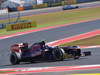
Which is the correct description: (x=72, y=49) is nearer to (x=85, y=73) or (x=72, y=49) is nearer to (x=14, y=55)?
(x=14, y=55)

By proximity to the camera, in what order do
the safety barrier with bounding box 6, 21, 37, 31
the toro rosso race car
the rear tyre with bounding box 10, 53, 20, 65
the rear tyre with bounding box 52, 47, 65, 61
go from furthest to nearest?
the safety barrier with bounding box 6, 21, 37, 31
the rear tyre with bounding box 10, 53, 20, 65
the toro rosso race car
the rear tyre with bounding box 52, 47, 65, 61

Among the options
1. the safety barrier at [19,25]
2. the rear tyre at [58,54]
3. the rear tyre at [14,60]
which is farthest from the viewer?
the safety barrier at [19,25]

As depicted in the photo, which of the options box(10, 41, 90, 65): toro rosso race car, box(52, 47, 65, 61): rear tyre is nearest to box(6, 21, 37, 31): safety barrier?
box(10, 41, 90, 65): toro rosso race car

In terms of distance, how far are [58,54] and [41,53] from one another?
3.33ft

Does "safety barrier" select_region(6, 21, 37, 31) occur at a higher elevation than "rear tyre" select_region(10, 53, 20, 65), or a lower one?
lower

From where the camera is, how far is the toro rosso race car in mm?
14859

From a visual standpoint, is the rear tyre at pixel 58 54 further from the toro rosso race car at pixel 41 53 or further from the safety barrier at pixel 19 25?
the safety barrier at pixel 19 25

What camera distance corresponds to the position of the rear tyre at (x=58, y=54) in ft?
48.1

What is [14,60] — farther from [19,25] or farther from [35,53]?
[19,25]

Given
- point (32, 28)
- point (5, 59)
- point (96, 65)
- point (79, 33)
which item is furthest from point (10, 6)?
point (96, 65)

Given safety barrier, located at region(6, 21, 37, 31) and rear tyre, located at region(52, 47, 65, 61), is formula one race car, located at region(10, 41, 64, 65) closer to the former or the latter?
rear tyre, located at region(52, 47, 65, 61)

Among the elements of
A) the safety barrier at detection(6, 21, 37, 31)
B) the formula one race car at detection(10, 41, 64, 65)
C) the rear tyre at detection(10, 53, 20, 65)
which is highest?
the formula one race car at detection(10, 41, 64, 65)

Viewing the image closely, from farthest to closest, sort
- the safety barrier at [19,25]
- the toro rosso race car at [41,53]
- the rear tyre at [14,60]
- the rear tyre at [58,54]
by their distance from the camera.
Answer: the safety barrier at [19,25] → the rear tyre at [14,60] → the toro rosso race car at [41,53] → the rear tyre at [58,54]

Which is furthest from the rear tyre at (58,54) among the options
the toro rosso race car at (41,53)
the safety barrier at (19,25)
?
the safety barrier at (19,25)
